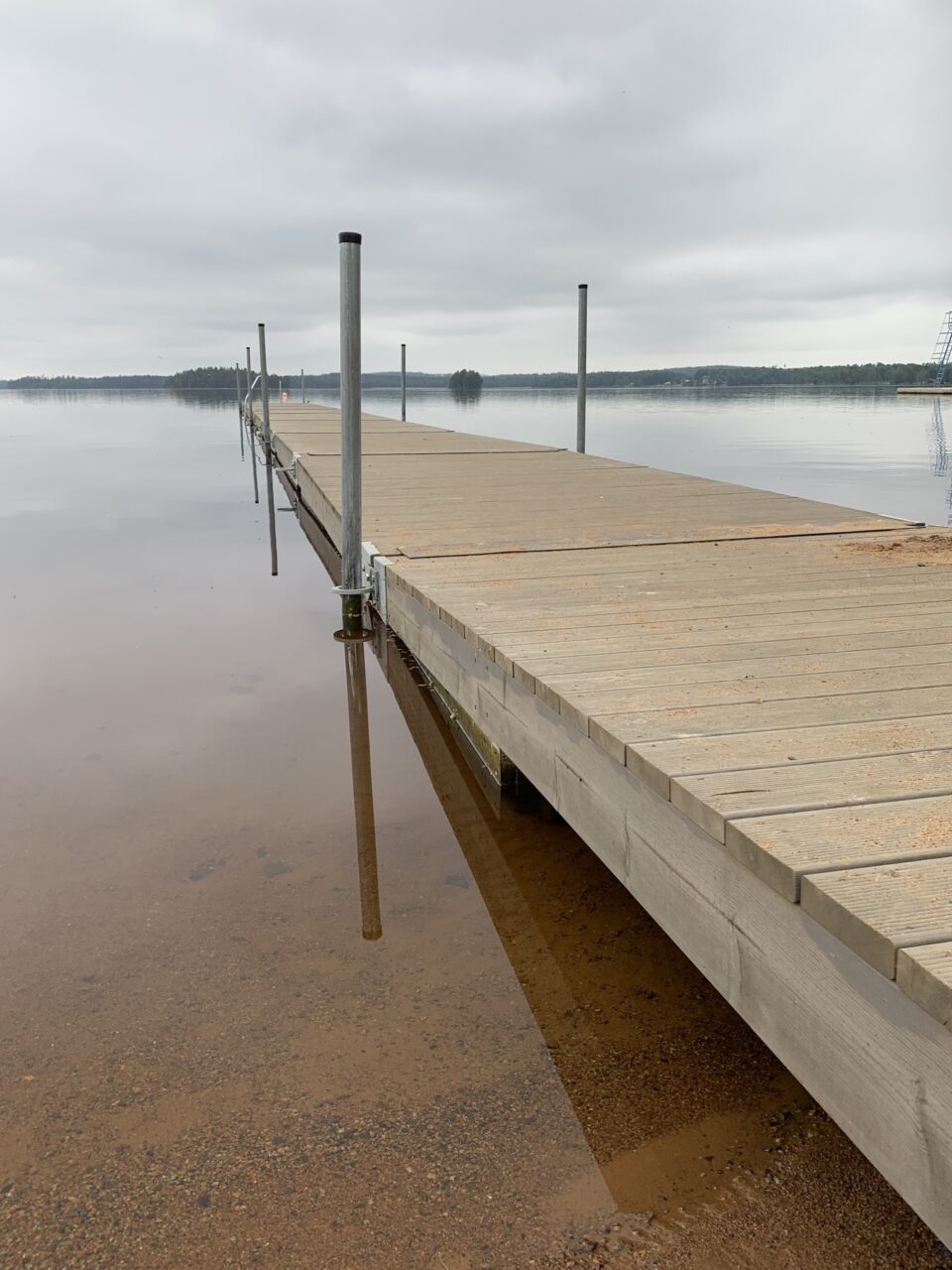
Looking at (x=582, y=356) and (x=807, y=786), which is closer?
(x=807, y=786)

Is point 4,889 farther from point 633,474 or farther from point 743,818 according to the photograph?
point 633,474

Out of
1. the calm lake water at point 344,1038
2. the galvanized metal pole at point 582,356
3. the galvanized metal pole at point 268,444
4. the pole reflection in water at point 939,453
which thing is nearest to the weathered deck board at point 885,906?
the calm lake water at point 344,1038

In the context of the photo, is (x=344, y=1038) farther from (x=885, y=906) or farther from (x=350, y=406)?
(x=350, y=406)

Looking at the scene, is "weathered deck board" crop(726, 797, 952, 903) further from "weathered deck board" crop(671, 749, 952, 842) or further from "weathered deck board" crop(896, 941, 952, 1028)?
"weathered deck board" crop(896, 941, 952, 1028)

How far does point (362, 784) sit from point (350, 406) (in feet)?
7.23

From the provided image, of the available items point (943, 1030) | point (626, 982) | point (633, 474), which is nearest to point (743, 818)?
point (943, 1030)

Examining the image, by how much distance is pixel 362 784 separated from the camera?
3559 millimetres

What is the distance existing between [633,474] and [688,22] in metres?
7.13

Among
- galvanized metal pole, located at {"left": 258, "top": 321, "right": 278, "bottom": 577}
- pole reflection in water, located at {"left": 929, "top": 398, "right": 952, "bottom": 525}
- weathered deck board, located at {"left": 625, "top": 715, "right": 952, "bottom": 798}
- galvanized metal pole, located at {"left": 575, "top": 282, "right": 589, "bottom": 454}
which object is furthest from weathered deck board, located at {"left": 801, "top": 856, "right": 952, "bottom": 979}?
pole reflection in water, located at {"left": 929, "top": 398, "right": 952, "bottom": 525}

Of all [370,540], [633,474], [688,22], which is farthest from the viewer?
[688,22]

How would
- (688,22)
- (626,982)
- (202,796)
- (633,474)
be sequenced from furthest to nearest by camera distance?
(688,22) < (633,474) < (202,796) < (626,982)

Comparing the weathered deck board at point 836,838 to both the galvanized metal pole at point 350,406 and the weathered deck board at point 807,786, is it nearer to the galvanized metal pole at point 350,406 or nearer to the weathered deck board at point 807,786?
the weathered deck board at point 807,786

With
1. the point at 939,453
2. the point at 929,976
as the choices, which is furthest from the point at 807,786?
the point at 939,453

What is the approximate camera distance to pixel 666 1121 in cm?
184
